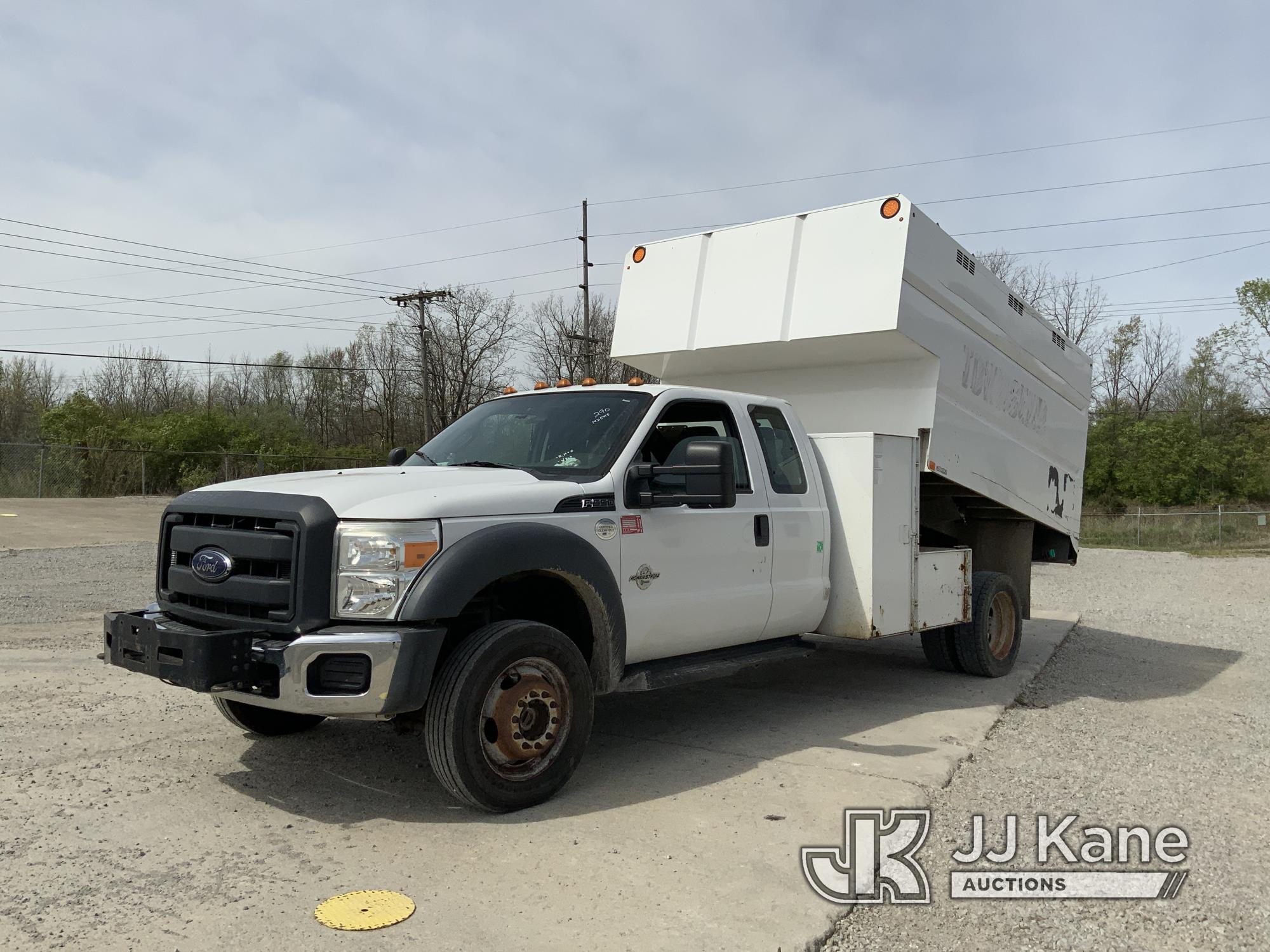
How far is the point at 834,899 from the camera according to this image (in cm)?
377

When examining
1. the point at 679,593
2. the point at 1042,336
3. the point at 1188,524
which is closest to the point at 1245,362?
the point at 1188,524

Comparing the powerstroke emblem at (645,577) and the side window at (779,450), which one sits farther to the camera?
the side window at (779,450)

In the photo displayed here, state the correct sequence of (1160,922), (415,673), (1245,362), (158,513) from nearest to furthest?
(1160,922)
(415,673)
(158,513)
(1245,362)

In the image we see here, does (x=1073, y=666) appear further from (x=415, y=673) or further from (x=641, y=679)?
(x=415, y=673)

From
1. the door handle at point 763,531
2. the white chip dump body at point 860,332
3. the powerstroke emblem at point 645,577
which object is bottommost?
the powerstroke emblem at point 645,577

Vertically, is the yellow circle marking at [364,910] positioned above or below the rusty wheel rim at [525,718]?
below

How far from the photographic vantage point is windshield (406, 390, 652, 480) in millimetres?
5457

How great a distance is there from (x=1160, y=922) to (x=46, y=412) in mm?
48056

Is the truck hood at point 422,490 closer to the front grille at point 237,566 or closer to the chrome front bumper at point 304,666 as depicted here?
the front grille at point 237,566

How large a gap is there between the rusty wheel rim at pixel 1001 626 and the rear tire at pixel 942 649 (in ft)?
1.05

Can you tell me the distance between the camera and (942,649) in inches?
324

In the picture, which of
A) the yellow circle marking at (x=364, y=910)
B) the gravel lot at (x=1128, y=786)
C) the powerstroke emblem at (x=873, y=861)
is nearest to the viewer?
the yellow circle marking at (x=364, y=910)

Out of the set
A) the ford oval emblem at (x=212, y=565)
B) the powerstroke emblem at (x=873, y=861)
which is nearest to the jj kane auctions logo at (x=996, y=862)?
the powerstroke emblem at (x=873, y=861)

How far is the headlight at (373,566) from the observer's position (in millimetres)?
4281
